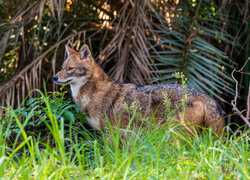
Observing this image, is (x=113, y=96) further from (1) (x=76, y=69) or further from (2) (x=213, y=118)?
(2) (x=213, y=118)

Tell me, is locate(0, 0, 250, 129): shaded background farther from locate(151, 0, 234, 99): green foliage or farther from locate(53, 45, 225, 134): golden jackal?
locate(53, 45, 225, 134): golden jackal

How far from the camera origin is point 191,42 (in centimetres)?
654

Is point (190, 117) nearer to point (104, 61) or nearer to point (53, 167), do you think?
point (53, 167)

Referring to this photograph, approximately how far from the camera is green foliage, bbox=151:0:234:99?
6.35 metres

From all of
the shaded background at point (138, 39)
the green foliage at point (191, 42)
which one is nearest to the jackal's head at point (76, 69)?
the shaded background at point (138, 39)

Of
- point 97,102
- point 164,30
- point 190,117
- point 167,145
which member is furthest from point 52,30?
point 167,145

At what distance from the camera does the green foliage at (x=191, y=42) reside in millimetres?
6352

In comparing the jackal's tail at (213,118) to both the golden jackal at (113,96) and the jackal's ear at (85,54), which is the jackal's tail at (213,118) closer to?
the golden jackal at (113,96)

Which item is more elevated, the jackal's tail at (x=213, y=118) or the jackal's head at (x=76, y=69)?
the jackal's head at (x=76, y=69)

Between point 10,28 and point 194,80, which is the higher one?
point 10,28

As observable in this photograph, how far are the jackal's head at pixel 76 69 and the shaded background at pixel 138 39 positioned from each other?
1147 mm

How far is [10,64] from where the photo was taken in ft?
25.4

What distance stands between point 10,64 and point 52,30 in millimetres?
1379

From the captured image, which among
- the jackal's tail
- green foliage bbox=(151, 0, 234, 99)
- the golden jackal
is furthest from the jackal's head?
the jackal's tail
